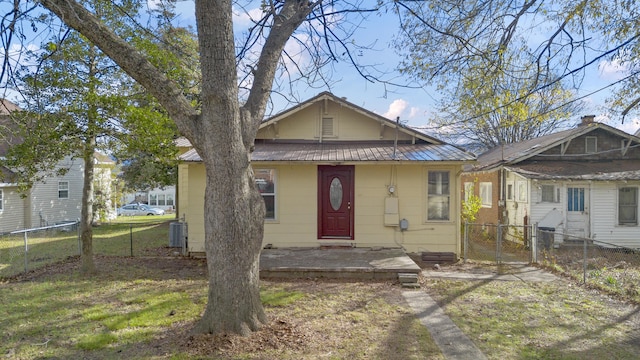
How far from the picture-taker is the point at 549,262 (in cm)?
1057

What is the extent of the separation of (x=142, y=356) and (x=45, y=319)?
253 cm

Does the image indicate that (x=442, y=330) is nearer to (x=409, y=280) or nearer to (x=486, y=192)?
(x=409, y=280)

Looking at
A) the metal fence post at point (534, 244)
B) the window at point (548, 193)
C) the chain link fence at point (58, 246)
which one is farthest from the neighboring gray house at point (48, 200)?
the window at point (548, 193)

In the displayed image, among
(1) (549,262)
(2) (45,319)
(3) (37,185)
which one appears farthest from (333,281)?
(3) (37,185)

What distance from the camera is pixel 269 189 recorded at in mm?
11023

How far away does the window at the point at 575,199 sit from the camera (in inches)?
581

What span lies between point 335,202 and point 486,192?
11330mm

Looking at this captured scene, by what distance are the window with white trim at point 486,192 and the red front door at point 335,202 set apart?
10.5 meters

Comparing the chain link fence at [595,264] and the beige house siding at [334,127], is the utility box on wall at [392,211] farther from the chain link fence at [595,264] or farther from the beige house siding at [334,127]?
the chain link fence at [595,264]

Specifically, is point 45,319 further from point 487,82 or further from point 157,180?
point 157,180

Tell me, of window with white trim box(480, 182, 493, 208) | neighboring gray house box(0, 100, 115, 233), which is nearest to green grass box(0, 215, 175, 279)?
neighboring gray house box(0, 100, 115, 233)

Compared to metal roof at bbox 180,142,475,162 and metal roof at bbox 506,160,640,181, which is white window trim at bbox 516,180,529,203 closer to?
metal roof at bbox 506,160,640,181

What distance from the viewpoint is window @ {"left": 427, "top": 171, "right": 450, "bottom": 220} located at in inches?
424

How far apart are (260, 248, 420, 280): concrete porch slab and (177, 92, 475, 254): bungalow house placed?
0.89 meters
